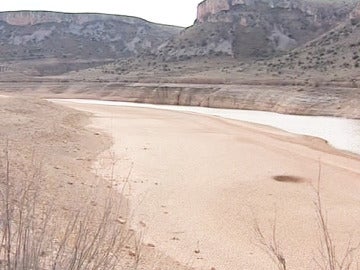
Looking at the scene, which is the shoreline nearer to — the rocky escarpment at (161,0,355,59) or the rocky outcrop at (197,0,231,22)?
the rocky escarpment at (161,0,355,59)

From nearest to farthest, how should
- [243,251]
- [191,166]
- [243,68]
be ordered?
[243,251], [191,166], [243,68]

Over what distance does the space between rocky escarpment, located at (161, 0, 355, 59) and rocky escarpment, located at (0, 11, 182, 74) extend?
95.9ft

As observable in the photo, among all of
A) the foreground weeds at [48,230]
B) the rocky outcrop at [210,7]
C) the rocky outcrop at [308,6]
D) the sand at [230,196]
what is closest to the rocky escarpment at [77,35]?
the rocky outcrop at [210,7]

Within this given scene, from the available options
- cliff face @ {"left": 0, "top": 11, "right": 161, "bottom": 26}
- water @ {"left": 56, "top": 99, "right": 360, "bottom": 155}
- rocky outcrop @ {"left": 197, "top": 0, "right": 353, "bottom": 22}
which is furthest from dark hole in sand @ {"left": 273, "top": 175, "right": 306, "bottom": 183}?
cliff face @ {"left": 0, "top": 11, "right": 161, "bottom": 26}

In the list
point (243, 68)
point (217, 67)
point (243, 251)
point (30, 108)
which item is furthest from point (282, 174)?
point (217, 67)

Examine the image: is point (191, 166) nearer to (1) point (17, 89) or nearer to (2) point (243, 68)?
(2) point (243, 68)

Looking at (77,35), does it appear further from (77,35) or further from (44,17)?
(44,17)

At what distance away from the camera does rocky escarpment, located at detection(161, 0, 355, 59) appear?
92500mm

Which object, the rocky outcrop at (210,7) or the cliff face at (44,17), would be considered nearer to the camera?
the rocky outcrop at (210,7)

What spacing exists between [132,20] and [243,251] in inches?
5409

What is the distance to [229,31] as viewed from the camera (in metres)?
97.9

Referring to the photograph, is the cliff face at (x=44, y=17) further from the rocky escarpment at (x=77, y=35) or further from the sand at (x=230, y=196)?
the sand at (x=230, y=196)

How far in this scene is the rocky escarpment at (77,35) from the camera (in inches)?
5049

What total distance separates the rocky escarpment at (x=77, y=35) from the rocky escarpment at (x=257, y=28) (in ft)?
95.9
